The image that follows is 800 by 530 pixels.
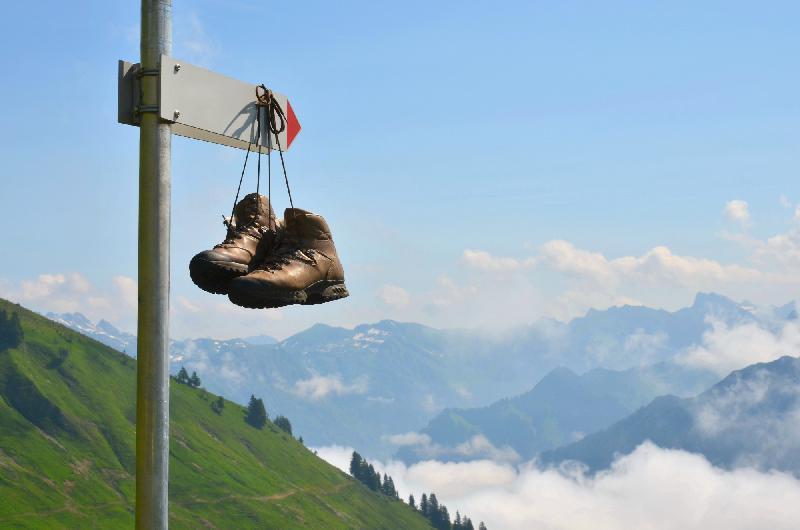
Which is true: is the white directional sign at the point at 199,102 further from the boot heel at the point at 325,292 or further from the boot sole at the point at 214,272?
the boot heel at the point at 325,292

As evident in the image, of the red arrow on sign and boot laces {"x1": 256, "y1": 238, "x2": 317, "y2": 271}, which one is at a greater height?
the red arrow on sign

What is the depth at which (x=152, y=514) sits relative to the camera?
659 centimetres

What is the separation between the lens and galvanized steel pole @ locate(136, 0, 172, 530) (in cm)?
653

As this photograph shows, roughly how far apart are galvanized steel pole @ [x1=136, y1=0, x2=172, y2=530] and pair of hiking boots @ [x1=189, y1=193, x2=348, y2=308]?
1.91 feet

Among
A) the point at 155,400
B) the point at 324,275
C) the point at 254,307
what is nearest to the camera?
the point at 155,400

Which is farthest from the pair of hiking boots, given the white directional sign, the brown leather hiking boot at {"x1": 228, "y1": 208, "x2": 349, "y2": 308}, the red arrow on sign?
the white directional sign

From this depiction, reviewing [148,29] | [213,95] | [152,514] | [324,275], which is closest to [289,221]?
[324,275]

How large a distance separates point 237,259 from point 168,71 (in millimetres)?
1438

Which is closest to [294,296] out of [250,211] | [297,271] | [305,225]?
[297,271]

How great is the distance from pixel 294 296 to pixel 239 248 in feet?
2.06

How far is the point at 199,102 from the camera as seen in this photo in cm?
683

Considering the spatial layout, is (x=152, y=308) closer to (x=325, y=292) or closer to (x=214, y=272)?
(x=214, y=272)

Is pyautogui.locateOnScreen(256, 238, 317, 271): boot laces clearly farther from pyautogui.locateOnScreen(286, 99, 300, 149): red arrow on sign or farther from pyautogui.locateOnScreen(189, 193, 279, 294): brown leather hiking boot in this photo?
pyautogui.locateOnScreen(286, 99, 300, 149): red arrow on sign

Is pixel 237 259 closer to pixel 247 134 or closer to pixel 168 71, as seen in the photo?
pixel 247 134
